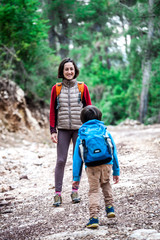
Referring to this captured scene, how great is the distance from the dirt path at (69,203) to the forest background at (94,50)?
4.96 m

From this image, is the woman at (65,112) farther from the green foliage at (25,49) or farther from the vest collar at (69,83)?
the green foliage at (25,49)

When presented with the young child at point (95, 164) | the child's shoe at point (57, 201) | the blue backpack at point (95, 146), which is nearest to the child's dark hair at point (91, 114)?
the young child at point (95, 164)

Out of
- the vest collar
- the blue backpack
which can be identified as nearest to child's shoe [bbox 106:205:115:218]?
the blue backpack

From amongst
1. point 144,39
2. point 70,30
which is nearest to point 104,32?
point 70,30

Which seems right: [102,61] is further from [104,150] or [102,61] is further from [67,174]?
[104,150]

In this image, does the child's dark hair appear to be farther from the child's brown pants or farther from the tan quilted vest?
the tan quilted vest

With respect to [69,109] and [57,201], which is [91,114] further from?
[57,201]

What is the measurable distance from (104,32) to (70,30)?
5.14 meters

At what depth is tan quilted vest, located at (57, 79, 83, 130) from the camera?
12.5 feet

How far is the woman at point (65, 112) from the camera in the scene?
3.81m

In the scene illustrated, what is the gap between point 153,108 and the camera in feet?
70.2

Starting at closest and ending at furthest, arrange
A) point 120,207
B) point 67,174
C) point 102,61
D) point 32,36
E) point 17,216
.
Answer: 1. point 120,207
2. point 17,216
3. point 67,174
4. point 32,36
5. point 102,61

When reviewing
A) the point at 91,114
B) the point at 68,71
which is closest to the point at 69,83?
the point at 68,71

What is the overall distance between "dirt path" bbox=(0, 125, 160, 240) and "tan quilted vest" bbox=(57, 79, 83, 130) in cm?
102
